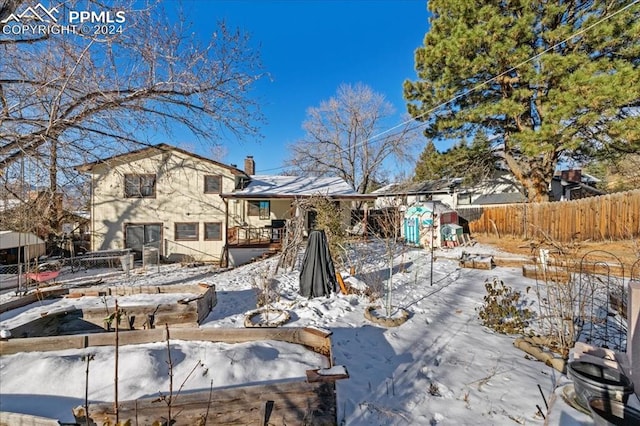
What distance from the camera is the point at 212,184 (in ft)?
52.4

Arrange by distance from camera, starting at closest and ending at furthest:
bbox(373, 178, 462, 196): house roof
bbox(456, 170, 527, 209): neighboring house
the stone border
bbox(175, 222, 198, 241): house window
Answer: the stone border → bbox(175, 222, 198, 241): house window → bbox(456, 170, 527, 209): neighboring house → bbox(373, 178, 462, 196): house roof

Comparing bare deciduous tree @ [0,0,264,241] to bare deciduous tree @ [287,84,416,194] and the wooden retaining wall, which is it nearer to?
the wooden retaining wall

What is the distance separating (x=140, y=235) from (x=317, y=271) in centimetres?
1353

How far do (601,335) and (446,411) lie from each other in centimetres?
325

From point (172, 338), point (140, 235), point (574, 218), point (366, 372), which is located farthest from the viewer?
point (140, 235)

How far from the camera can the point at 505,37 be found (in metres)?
12.0

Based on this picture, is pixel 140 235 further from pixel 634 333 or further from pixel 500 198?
pixel 500 198

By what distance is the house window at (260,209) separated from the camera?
A: 1678 cm

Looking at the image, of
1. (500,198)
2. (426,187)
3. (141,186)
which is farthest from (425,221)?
(141,186)

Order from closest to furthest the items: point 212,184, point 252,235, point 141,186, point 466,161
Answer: point 141,186 < point 212,184 < point 466,161 < point 252,235

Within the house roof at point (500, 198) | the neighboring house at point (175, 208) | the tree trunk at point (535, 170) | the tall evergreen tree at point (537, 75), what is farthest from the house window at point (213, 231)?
the house roof at point (500, 198)

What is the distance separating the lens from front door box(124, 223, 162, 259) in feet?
50.9

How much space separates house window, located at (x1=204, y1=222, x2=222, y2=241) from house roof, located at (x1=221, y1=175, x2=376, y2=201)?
89.7 inches

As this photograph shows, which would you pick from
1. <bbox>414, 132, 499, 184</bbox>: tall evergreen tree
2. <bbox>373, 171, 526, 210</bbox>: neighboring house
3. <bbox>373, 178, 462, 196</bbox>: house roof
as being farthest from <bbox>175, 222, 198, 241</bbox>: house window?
<bbox>414, 132, 499, 184</bbox>: tall evergreen tree
